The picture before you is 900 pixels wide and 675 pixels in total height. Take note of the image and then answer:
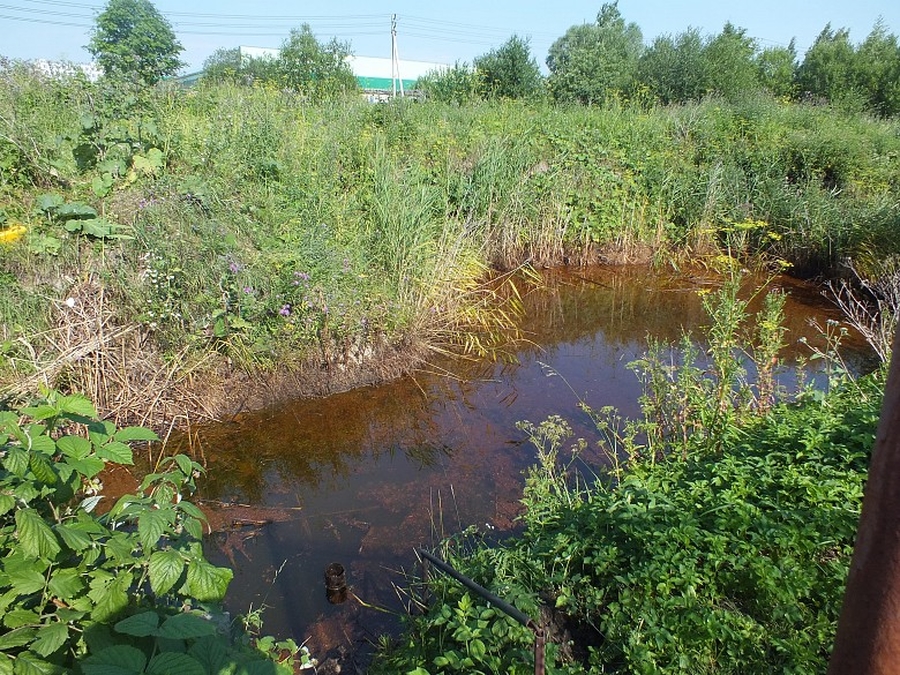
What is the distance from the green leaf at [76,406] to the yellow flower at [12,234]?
4532 mm

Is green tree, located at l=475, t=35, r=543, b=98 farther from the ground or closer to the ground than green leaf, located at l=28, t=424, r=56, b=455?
farther from the ground

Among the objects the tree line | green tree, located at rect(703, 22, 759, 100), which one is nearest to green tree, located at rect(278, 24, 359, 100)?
the tree line

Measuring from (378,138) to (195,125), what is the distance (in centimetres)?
238

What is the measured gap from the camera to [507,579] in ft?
8.90

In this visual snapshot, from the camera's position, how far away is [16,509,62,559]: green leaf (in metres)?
1.46

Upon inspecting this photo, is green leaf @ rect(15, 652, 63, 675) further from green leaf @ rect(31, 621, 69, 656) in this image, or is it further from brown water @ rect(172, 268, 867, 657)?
brown water @ rect(172, 268, 867, 657)

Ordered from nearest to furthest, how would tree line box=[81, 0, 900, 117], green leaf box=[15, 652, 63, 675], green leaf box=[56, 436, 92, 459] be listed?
green leaf box=[15, 652, 63, 675] < green leaf box=[56, 436, 92, 459] < tree line box=[81, 0, 900, 117]

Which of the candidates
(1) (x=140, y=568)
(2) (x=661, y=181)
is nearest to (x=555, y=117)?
(2) (x=661, y=181)

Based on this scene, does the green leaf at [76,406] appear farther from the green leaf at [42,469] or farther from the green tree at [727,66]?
the green tree at [727,66]

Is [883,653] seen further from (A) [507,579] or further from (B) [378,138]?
(B) [378,138]

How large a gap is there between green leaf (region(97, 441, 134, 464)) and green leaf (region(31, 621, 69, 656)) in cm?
47

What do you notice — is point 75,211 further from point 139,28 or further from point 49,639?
point 139,28

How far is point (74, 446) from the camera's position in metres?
1.73

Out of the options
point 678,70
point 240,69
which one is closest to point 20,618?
point 678,70
